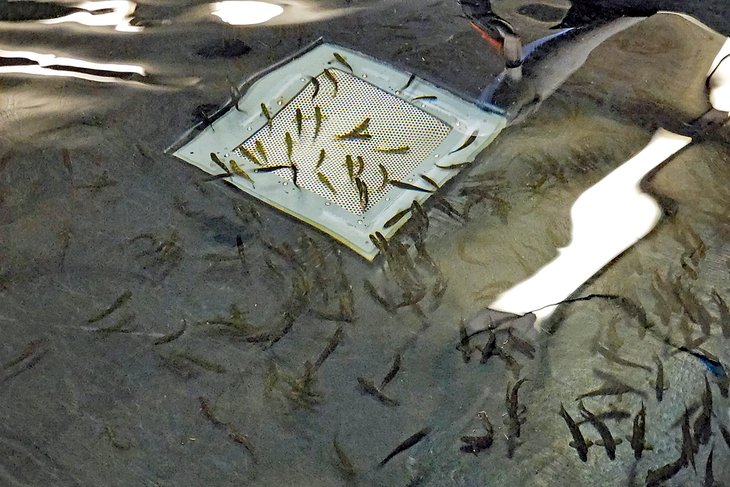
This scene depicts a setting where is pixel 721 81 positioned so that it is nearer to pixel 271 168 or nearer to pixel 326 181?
pixel 326 181

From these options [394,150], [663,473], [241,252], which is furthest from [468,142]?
[663,473]

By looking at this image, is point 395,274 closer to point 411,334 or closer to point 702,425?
point 411,334

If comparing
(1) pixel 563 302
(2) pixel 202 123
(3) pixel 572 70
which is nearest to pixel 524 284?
(1) pixel 563 302

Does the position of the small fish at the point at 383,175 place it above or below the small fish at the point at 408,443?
above

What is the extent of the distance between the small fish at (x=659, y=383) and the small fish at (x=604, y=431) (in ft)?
0.57

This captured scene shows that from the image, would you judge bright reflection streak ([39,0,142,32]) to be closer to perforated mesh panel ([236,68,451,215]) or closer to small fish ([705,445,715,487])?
perforated mesh panel ([236,68,451,215])

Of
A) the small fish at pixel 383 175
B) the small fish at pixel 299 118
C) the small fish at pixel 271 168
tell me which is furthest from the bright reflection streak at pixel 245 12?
the small fish at pixel 383 175

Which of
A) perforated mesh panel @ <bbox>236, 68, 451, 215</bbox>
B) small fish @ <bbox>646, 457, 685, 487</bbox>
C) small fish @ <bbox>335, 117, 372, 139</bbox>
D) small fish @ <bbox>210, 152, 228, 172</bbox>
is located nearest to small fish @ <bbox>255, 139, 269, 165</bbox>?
perforated mesh panel @ <bbox>236, 68, 451, 215</bbox>

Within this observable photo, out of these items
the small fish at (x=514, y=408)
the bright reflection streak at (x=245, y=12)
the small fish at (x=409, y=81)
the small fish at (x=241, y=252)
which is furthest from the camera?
the bright reflection streak at (x=245, y=12)

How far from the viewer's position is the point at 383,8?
297 centimetres

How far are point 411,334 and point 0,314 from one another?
124 centimetres

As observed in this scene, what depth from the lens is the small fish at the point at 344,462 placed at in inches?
74.2

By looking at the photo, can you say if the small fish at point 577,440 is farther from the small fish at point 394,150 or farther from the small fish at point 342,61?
the small fish at point 342,61

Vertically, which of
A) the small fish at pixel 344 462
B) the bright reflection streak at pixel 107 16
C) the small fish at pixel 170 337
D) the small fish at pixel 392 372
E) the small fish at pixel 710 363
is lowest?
the small fish at pixel 344 462
